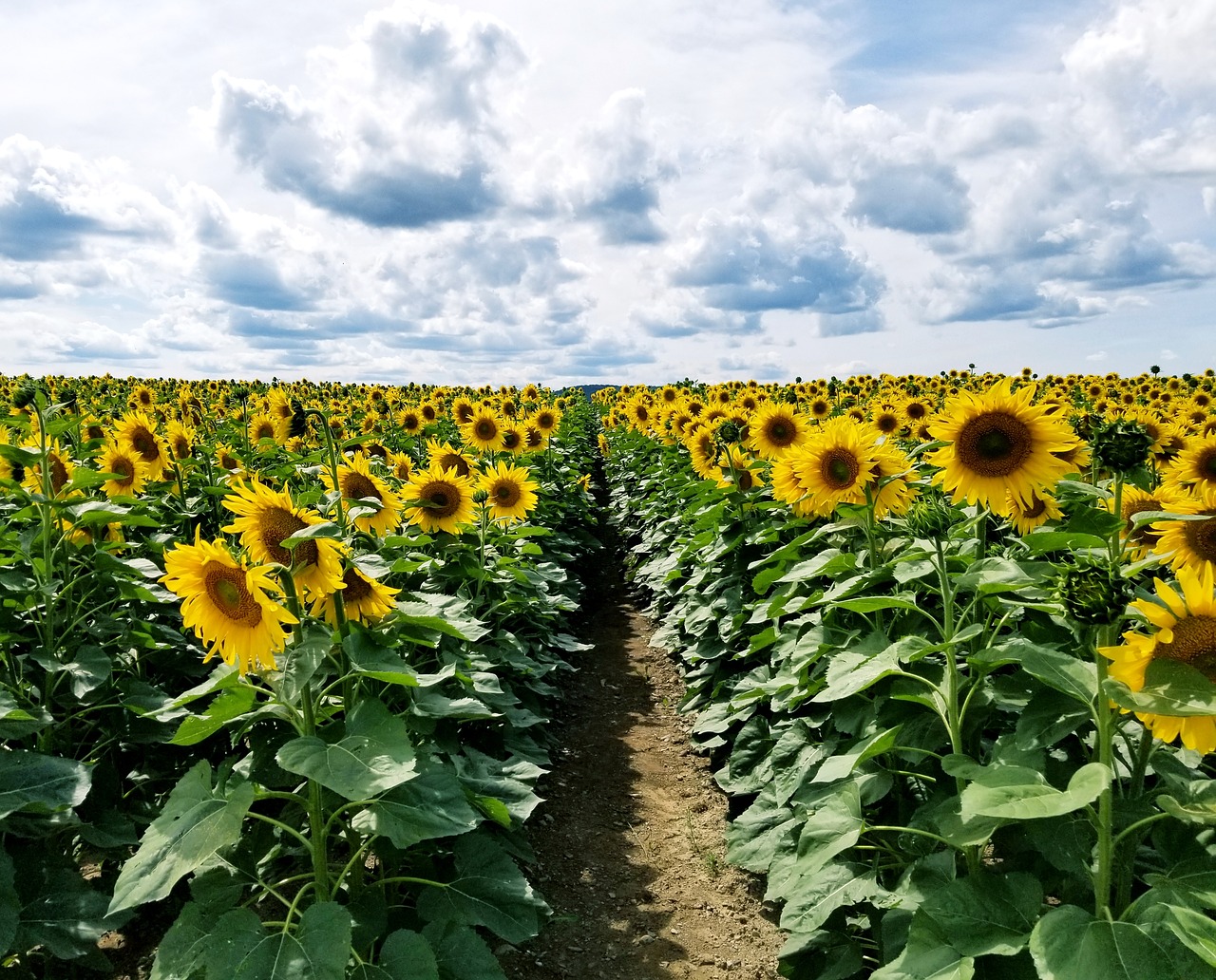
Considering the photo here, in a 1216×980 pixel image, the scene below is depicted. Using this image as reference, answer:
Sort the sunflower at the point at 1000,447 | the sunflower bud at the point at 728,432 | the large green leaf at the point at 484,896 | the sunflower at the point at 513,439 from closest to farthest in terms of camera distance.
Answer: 1. the large green leaf at the point at 484,896
2. the sunflower at the point at 1000,447
3. the sunflower bud at the point at 728,432
4. the sunflower at the point at 513,439

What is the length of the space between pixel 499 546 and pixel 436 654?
2356mm

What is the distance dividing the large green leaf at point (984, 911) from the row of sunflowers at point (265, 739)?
144cm

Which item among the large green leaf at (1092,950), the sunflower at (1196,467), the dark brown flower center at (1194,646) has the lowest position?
the large green leaf at (1092,950)

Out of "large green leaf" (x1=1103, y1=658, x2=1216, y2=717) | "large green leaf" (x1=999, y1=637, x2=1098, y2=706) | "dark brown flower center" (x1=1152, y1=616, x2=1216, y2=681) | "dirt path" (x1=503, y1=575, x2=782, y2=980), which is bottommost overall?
"dirt path" (x1=503, y1=575, x2=782, y2=980)

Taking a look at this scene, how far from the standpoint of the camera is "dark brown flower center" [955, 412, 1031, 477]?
364cm

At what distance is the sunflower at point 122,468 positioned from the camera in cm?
598

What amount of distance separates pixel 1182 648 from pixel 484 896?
96.3 inches

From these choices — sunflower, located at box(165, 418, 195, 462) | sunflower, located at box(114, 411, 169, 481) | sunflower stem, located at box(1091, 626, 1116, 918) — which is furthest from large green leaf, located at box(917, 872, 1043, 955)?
sunflower, located at box(165, 418, 195, 462)

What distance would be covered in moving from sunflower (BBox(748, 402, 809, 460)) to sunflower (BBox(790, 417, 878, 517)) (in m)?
2.14

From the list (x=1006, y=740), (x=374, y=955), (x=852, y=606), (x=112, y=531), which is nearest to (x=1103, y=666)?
(x=1006, y=740)

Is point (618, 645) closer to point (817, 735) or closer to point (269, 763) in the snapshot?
point (817, 735)

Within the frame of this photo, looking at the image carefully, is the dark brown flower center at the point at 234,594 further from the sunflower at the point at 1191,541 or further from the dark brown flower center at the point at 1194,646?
the sunflower at the point at 1191,541

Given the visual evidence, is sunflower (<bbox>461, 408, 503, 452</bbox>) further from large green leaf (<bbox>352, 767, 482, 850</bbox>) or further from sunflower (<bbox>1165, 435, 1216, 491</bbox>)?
large green leaf (<bbox>352, 767, 482, 850</bbox>)

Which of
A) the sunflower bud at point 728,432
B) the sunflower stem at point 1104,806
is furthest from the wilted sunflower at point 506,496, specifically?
the sunflower stem at point 1104,806
